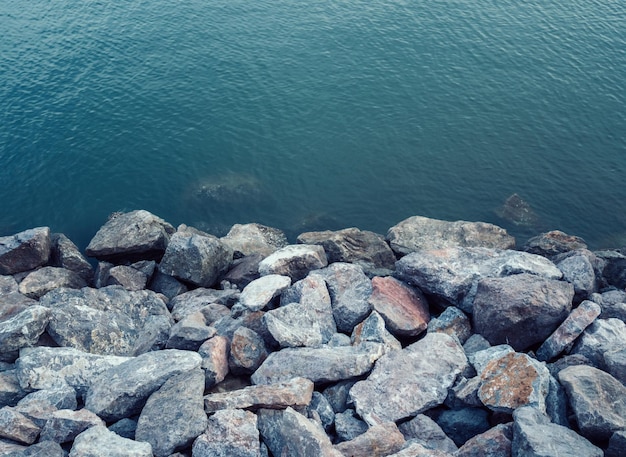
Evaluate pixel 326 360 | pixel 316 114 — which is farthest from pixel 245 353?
pixel 316 114

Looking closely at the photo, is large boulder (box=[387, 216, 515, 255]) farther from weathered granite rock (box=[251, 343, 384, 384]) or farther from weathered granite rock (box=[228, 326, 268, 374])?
weathered granite rock (box=[228, 326, 268, 374])

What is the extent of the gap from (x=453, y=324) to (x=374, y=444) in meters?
9.12

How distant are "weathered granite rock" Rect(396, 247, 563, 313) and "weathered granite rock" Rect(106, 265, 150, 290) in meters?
17.1

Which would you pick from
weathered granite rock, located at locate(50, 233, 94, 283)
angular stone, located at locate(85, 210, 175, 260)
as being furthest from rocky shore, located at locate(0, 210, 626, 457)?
Result: weathered granite rock, located at locate(50, 233, 94, 283)

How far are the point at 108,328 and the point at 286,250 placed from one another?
10.7m

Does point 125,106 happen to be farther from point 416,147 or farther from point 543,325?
point 543,325

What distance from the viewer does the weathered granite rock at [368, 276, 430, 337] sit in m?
26.0

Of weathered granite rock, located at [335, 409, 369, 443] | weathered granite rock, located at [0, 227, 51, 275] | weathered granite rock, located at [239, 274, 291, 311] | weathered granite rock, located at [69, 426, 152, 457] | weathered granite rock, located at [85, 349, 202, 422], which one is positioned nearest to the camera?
weathered granite rock, located at [69, 426, 152, 457]

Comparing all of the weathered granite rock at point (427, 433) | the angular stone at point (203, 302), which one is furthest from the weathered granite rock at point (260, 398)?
the angular stone at point (203, 302)

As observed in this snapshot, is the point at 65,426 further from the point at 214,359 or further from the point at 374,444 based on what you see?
the point at 374,444

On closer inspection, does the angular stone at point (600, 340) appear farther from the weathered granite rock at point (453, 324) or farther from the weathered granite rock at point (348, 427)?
the weathered granite rock at point (348, 427)

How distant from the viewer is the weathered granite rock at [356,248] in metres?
35.8

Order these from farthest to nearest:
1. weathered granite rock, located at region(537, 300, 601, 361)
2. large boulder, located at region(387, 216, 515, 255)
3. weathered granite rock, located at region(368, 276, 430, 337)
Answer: large boulder, located at region(387, 216, 515, 255) → weathered granite rock, located at region(368, 276, 430, 337) → weathered granite rock, located at region(537, 300, 601, 361)

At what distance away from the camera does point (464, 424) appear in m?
21.0
